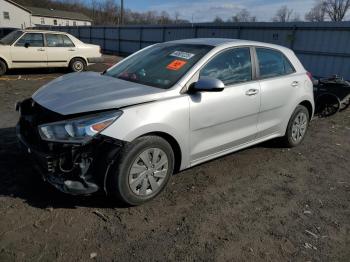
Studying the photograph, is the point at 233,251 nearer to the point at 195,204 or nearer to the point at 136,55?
the point at 195,204

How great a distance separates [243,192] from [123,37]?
2324 centimetres

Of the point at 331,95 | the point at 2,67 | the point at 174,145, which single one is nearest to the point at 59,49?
the point at 2,67

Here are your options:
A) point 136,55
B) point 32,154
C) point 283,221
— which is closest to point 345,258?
point 283,221

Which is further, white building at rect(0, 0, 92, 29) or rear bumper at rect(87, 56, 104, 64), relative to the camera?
white building at rect(0, 0, 92, 29)

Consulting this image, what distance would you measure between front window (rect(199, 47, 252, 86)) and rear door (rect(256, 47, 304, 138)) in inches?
9.6

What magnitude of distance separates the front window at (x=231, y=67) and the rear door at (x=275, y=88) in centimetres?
24

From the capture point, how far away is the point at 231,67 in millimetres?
4109

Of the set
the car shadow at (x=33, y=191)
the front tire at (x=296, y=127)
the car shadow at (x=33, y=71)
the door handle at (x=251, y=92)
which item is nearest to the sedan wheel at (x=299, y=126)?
the front tire at (x=296, y=127)

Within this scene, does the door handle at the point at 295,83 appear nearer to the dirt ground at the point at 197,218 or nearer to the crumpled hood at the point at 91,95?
the dirt ground at the point at 197,218

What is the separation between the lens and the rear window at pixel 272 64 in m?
4.51

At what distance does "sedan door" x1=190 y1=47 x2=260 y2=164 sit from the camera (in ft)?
12.0

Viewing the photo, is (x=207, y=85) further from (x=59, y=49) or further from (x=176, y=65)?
(x=59, y=49)

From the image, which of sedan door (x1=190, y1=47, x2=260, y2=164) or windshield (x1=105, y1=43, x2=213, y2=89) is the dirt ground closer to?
sedan door (x1=190, y1=47, x2=260, y2=164)

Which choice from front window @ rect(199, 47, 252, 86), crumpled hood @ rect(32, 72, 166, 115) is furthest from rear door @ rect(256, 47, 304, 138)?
crumpled hood @ rect(32, 72, 166, 115)
